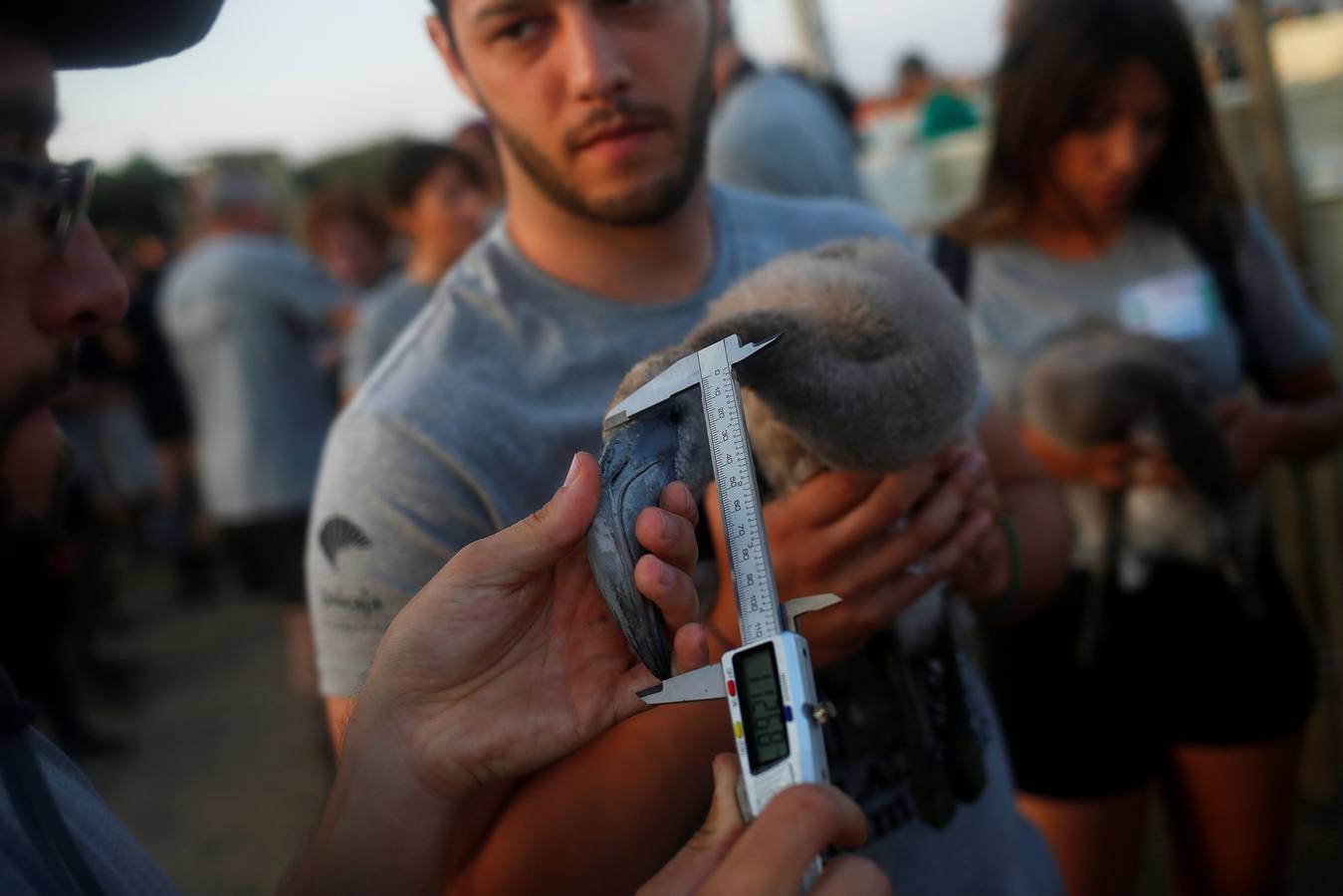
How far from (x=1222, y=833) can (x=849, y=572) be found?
1659 millimetres

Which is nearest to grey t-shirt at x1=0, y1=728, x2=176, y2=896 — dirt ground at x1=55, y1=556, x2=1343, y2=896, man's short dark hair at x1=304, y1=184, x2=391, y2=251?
dirt ground at x1=55, y1=556, x2=1343, y2=896

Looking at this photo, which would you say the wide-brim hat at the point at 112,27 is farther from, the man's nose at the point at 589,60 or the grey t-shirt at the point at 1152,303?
the grey t-shirt at the point at 1152,303

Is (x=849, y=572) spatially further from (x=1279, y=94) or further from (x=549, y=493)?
(x=1279, y=94)

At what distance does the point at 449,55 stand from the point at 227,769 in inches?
180

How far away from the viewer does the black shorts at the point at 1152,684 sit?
7.21ft

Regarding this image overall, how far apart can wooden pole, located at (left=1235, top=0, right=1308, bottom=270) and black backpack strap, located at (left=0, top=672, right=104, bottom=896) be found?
401cm

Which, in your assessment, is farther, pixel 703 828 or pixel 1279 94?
pixel 1279 94

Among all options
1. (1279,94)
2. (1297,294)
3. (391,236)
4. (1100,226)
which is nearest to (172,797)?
(391,236)

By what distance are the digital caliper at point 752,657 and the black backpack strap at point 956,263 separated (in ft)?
5.63

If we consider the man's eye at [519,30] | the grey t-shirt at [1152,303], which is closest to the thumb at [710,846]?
the man's eye at [519,30]

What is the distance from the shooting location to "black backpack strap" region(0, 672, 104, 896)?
0.78 meters

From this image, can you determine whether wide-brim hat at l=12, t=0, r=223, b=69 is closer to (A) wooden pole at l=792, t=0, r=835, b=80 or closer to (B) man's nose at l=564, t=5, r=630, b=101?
(B) man's nose at l=564, t=5, r=630, b=101

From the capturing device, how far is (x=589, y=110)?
1.39 metres

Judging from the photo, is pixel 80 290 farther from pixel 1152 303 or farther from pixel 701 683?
pixel 1152 303
